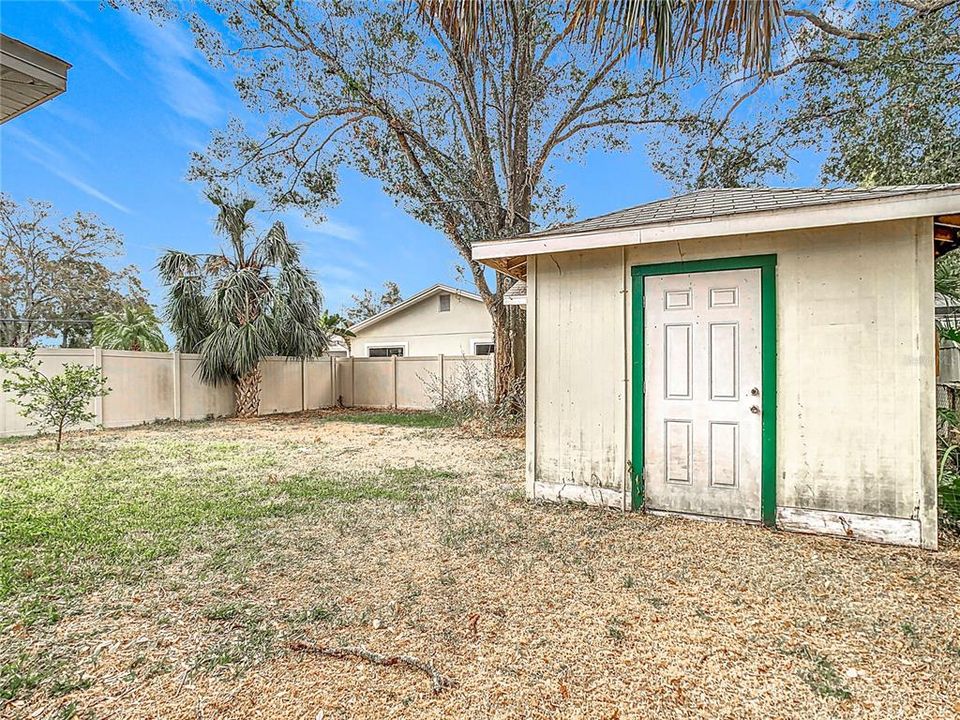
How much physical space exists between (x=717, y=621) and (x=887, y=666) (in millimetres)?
640

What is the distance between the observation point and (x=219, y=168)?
37.4 ft

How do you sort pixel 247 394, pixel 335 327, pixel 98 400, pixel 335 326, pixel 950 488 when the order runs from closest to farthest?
pixel 950 488 < pixel 98 400 < pixel 247 394 < pixel 335 327 < pixel 335 326

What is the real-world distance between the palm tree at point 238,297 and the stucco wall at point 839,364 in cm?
907

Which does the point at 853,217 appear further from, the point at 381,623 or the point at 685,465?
the point at 381,623

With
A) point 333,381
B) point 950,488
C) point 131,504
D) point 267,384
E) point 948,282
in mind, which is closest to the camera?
point 950,488

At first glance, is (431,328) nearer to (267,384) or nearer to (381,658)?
(267,384)

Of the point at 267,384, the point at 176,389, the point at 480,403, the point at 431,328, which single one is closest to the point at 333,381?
the point at 267,384

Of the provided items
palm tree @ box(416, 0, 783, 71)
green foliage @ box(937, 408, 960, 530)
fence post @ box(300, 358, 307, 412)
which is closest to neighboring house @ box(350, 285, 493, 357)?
fence post @ box(300, 358, 307, 412)

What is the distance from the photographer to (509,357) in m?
10.5

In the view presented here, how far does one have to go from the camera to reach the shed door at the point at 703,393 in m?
3.86

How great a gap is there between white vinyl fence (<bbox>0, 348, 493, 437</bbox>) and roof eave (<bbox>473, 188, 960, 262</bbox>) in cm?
706

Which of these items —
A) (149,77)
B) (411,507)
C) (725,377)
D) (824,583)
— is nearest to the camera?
(824,583)

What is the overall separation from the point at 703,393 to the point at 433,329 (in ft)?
42.8

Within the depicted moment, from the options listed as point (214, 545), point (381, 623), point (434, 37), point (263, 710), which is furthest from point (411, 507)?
point (434, 37)
